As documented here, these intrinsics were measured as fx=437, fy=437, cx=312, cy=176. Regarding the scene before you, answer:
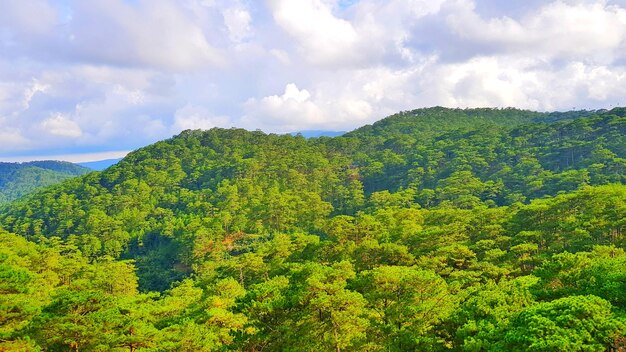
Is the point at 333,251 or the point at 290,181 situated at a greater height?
the point at 290,181

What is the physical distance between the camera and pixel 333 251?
1474 inches

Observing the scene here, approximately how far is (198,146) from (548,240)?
9411 centimetres

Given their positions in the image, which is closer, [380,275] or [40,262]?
[380,275]

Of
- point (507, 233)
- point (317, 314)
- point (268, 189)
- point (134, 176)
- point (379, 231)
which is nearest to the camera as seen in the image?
point (317, 314)

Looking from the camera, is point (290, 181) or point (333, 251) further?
point (290, 181)

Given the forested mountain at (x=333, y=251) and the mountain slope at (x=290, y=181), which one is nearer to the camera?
the forested mountain at (x=333, y=251)

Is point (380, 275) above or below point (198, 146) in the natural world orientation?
below

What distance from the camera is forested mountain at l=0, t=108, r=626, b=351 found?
1791 cm

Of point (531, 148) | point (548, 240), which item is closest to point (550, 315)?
point (548, 240)

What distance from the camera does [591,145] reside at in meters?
76.4

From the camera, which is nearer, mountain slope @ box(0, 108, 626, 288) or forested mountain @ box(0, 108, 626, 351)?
forested mountain @ box(0, 108, 626, 351)

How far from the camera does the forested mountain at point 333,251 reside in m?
17.9

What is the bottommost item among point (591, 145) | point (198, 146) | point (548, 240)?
point (548, 240)

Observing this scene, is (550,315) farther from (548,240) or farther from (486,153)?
(486,153)
